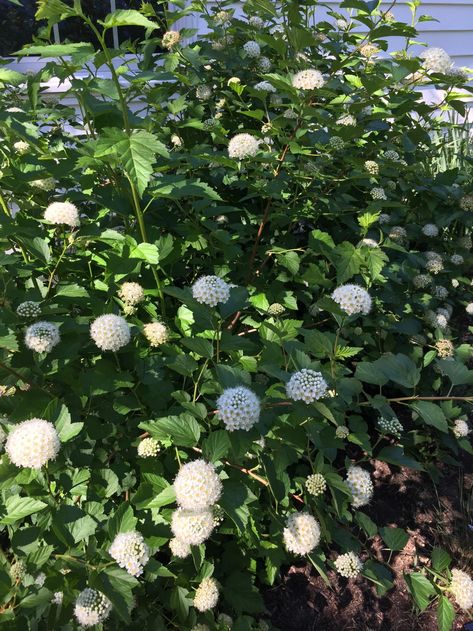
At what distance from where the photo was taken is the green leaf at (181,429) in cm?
120

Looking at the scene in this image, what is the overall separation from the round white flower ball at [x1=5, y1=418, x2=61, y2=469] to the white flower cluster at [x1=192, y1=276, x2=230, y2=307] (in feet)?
1.77

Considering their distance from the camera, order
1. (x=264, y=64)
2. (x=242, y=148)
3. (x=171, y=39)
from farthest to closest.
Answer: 1. (x=264, y=64)
2. (x=171, y=39)
3. (x=242, y=148)

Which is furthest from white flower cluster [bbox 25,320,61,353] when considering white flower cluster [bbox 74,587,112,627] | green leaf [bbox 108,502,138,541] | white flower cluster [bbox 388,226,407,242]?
white flower cluster [bbox 388,226,407,242]

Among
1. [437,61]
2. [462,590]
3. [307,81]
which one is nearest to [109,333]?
[307,81]

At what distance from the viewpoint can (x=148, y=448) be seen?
144cm

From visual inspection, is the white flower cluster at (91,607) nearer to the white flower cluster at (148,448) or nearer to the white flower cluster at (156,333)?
the white flower cluster at (148,448)

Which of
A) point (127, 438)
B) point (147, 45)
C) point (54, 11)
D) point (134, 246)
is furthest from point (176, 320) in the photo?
point (147, 45)

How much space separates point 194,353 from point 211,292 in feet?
1.06

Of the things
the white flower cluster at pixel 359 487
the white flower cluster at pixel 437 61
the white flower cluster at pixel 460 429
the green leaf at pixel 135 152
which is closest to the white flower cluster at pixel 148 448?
the white flower cluster at pixel 359 487

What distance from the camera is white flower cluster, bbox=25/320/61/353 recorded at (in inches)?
51.0

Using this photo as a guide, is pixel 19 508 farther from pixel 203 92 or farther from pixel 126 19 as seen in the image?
pixel 203 92

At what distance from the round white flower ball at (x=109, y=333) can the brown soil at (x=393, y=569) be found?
116 centimetres

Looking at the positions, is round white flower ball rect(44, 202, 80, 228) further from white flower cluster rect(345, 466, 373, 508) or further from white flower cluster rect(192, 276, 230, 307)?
white flower cluster rect(345, 466, 373, 508)

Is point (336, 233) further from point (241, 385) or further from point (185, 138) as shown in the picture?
point (241, 385)
